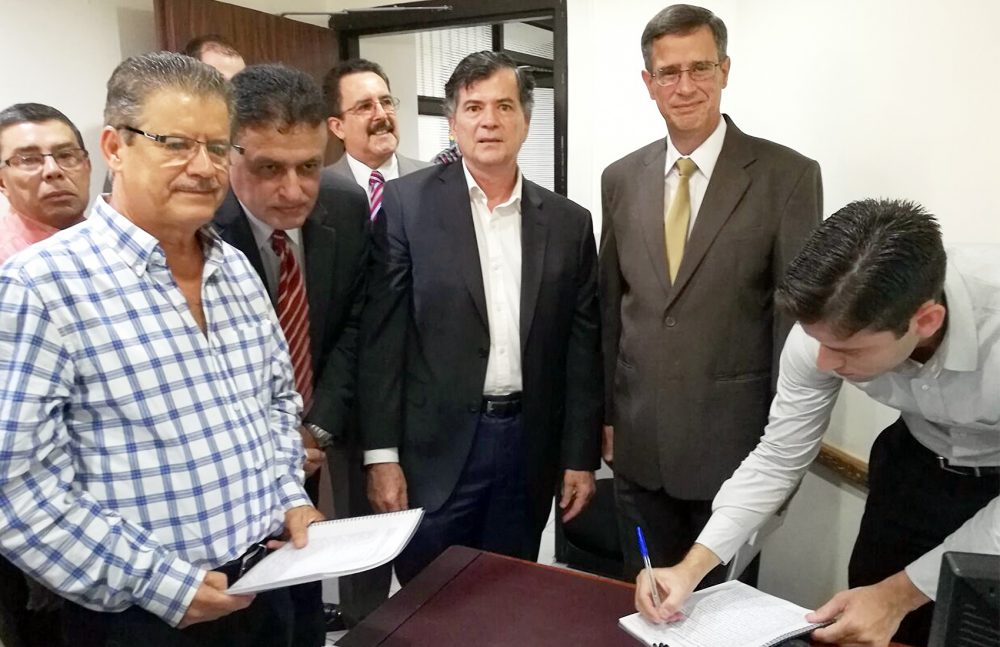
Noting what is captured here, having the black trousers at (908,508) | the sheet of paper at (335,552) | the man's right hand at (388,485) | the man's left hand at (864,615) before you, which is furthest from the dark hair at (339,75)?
the man's left hand at (864,615)

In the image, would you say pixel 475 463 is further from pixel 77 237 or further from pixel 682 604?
pixel 77 237

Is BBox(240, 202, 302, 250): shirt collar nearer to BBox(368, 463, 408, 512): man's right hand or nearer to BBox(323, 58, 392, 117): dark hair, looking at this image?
BBox(368, 463, 408, 512): man's right hand

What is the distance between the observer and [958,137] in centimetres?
165

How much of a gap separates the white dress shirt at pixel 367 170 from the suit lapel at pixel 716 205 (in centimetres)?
126

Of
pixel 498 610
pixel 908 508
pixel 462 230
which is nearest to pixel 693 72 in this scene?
pixel 462 230

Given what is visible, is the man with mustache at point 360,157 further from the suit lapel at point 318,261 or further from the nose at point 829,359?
the nose at point 829,359

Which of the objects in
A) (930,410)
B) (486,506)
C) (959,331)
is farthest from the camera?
(486,506)

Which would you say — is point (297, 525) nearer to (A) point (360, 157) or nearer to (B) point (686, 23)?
(B) point (686, 23)

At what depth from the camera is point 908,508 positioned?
4.76 ft

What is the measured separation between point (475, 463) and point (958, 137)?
138 centimetres

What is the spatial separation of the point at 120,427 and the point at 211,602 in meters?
0.30

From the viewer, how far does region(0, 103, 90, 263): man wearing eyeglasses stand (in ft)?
6.63

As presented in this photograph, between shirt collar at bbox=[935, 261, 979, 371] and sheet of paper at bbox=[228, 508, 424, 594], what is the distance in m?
0.91

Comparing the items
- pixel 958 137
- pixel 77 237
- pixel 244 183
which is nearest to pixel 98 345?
pixel 77 237
